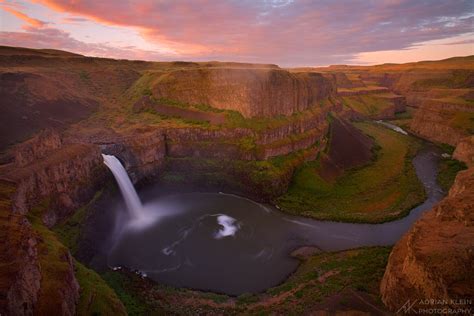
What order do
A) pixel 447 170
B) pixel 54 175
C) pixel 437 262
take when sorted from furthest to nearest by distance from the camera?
1. pixel 447 170
2. pixel 54 175
3. pixel 437 262

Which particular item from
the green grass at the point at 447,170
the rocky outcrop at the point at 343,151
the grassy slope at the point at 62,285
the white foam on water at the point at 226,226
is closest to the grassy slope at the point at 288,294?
the grassy slope at the point at 62,285

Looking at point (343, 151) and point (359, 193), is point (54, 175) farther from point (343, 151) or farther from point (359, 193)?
point (343, 151)

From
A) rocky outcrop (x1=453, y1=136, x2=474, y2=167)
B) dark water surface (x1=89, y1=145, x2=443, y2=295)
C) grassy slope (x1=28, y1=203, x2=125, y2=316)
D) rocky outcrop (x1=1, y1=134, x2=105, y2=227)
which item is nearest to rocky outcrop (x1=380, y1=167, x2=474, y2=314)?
dark water surface (x1=89, y1=145, x2=443, y2=295)

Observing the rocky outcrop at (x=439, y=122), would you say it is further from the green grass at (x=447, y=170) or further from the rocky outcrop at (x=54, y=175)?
the rocky outcrop at (x=54, y=175)

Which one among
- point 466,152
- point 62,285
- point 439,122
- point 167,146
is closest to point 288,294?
point 62,285

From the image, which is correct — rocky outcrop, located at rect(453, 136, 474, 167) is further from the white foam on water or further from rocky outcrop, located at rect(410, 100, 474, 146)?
the white foam on water

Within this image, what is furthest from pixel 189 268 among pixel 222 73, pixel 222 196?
pixel 222 73
